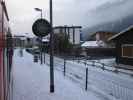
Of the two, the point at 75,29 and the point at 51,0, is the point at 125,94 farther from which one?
the point at 75,29

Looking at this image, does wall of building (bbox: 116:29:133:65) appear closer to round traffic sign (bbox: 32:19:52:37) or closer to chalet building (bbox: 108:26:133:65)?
chalet building (bbox: 108:26:133:65)

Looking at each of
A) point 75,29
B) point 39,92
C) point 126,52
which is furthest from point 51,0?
point 75,29

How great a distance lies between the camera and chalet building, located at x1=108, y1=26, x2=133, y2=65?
86.6 ft

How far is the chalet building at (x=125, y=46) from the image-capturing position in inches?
1039

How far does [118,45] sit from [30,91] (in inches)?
807

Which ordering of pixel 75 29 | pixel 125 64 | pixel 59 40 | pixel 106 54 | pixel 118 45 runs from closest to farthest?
pixel 125 64, pixel 118 45, pixel 106 54, pixel 59 40, pixel 75 29

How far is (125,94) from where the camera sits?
9586mm

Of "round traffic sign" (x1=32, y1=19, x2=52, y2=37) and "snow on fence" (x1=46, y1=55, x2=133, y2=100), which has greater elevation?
"round traffic sign" (x1=32, y1=19, x2=52, y2=37)

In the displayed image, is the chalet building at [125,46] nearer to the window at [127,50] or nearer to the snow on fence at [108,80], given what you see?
the window at [127,50]

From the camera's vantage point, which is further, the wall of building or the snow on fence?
the wall of building

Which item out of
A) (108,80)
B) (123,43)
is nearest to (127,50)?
(123,43)

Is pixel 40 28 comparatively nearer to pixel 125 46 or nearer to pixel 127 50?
pixel 127 50

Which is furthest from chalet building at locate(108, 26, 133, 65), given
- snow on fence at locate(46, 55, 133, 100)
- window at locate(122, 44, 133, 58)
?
snow on fence at locate(46, 55, 133, 100)

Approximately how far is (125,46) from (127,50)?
68 cm
